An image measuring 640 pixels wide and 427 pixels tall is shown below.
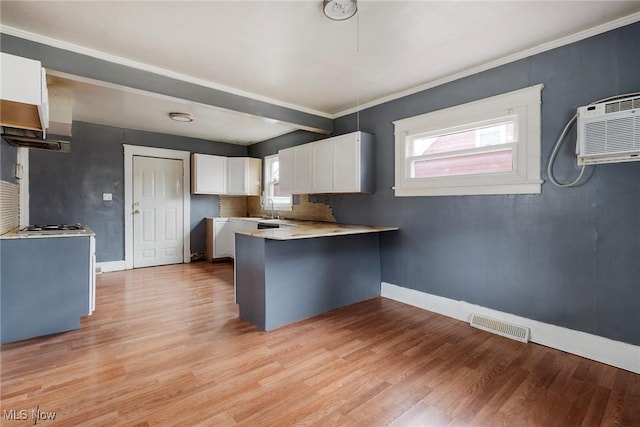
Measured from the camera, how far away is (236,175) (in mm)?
5934

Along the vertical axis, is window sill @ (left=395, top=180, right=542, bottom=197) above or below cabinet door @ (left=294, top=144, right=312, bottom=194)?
below

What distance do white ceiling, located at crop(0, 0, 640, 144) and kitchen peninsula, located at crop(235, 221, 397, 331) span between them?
1560mm

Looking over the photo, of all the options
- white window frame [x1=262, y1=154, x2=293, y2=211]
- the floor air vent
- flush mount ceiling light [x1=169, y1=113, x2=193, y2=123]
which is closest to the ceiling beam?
flush mount ceiling light [x1=169, y1=113, x2=193, y2=123]

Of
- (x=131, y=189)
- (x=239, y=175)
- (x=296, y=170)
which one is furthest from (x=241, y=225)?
(x=131, y=189)

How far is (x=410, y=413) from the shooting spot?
165 cm

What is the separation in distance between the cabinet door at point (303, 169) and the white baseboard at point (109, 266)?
3226 mm

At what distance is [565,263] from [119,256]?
5.90 meters

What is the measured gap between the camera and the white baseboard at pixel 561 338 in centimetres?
210

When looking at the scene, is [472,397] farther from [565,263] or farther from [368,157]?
[368,157]

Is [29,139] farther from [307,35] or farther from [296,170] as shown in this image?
[296,170]

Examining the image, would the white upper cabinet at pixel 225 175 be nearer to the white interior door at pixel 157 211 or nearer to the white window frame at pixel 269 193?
the white window frame at pixel 269 193

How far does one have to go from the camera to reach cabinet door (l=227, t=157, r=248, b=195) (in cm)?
592

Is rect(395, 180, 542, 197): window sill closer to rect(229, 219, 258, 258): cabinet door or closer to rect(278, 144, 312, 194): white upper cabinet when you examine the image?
rect(278, 144, 312, 194): white upper cabinet

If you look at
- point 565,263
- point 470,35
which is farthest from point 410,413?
point 470,35
